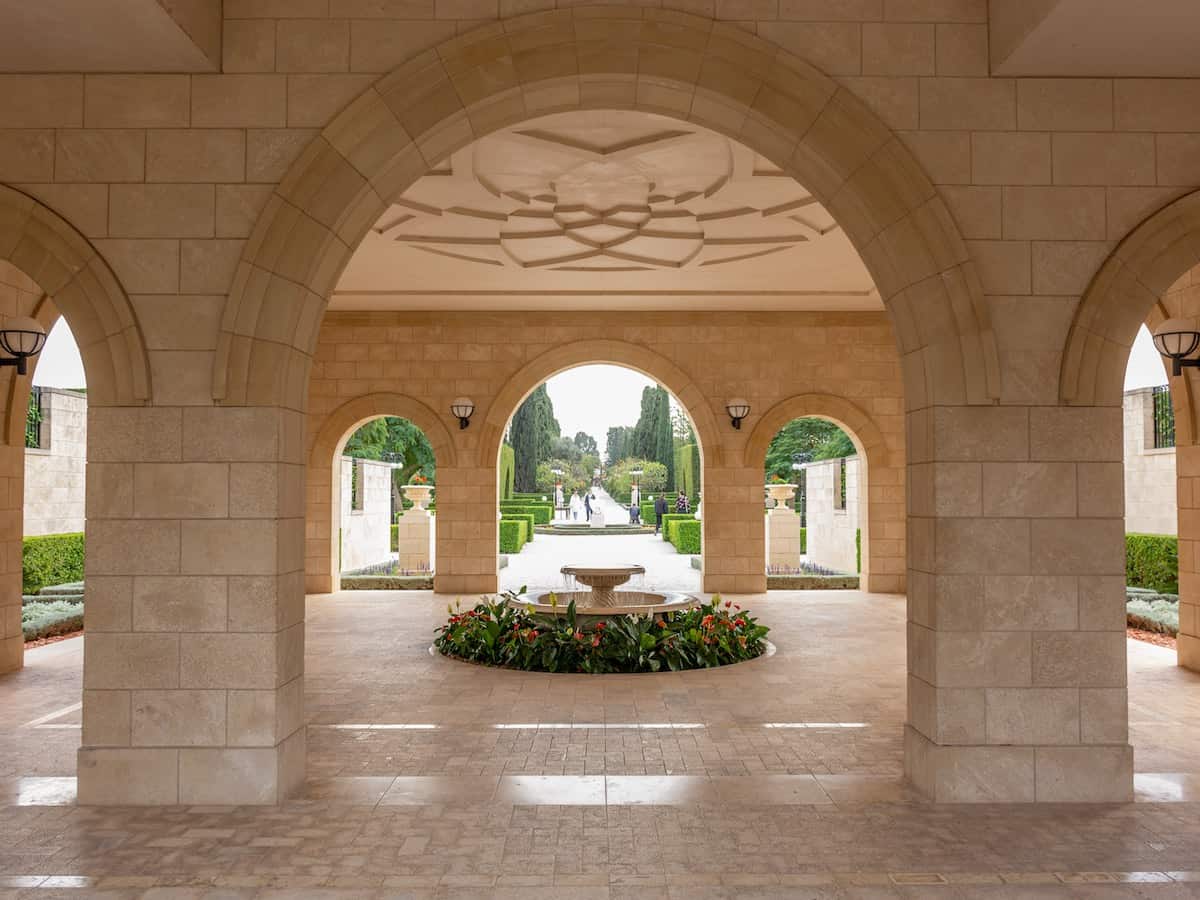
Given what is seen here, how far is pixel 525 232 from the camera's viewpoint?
9.33m

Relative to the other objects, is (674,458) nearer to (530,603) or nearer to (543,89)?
(530,603)

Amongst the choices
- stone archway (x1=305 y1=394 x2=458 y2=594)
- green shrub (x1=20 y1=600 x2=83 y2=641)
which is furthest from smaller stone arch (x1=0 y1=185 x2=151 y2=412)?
stone archway (x1=305 y1=394 x2=458 y2=594)

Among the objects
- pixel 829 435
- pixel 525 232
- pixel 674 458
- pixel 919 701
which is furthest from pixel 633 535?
pixel 919 701

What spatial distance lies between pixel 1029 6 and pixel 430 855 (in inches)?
184

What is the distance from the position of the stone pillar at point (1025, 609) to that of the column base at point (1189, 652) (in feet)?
13.4

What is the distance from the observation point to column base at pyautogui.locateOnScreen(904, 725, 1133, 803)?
4.21 metres

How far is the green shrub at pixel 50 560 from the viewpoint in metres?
11.5

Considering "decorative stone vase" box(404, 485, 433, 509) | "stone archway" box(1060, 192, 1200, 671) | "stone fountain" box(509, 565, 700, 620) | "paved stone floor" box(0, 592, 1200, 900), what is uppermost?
"stone archway" box(1060, 192, 1200, 671)

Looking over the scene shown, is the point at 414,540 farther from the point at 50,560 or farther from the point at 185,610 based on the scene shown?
the point at 185,610

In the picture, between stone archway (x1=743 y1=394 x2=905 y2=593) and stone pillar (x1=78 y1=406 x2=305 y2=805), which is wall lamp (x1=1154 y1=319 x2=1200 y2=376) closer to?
stone pillar (x1=78 y1=406 x2=305 y2=805)

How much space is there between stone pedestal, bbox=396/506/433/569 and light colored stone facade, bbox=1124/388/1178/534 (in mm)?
12015

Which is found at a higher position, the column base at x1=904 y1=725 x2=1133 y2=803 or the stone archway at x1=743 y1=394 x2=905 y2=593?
the stone archway at x1=743 y1=394 x2=905 y2=593

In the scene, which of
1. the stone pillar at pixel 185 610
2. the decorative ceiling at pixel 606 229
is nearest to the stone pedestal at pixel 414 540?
the decorative ceiling at pixel 606 229

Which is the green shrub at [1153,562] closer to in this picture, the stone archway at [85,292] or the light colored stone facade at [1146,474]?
the light colored stone facade at [1146,474]
